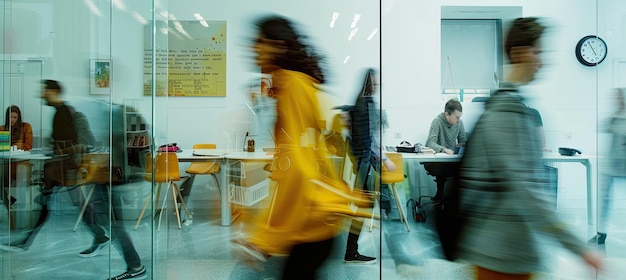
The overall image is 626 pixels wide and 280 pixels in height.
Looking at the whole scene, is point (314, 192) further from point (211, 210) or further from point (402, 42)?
point (402, 42)

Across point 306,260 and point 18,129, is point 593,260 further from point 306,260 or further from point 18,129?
point 18,129

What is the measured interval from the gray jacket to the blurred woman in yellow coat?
453 millimetres

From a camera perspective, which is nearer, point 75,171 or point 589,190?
point 75,171

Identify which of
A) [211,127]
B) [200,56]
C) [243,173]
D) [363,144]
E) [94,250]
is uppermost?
[200,56]

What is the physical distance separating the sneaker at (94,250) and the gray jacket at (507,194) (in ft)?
9.25

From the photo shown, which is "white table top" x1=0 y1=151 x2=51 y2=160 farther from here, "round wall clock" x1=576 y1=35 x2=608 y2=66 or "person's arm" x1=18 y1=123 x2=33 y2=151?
"round wall clock" x1=576 y1=35 x2=608 y2=66

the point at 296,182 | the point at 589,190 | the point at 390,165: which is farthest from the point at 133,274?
the point at 589,190

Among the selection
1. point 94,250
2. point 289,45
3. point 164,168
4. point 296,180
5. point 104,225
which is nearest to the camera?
point 296,180

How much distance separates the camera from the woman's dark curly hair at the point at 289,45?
1.43 m

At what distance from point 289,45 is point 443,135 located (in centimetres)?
334

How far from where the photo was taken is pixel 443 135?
14.3 feet

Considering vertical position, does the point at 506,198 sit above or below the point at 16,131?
below

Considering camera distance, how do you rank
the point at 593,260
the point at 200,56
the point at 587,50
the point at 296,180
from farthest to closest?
the point at 587,50 → the point at 200,56 → the point at 296,180 → the point at 593,260

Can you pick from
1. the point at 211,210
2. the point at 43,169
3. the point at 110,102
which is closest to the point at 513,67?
the point at 110,102
